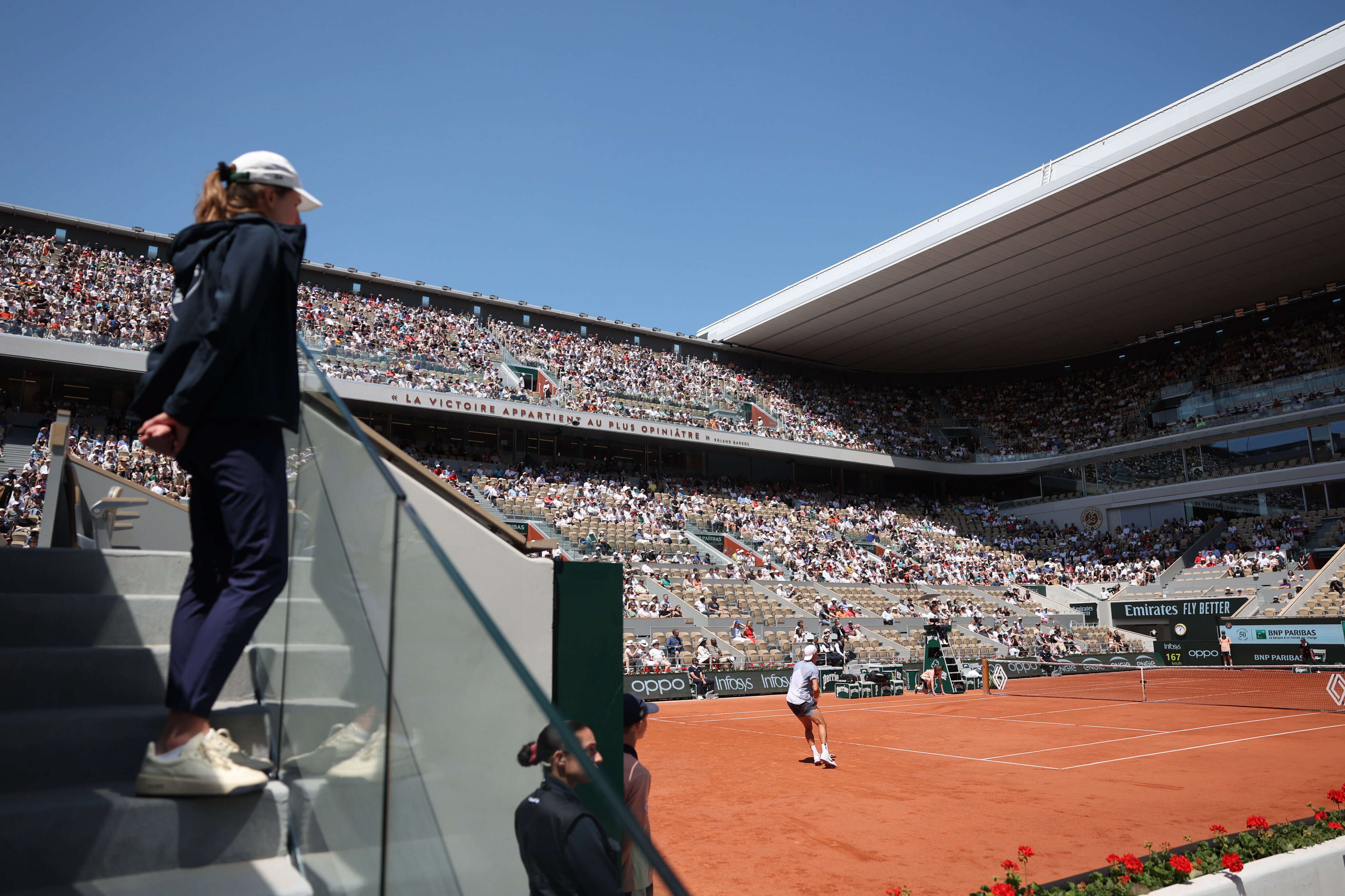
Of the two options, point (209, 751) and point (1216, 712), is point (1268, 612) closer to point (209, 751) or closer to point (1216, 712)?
point (1216, 712)

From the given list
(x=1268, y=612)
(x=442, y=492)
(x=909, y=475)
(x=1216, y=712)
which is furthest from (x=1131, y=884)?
(x=909, y=475)

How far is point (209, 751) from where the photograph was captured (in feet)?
8.06

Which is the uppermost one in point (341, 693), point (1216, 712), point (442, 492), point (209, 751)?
point (442, 492)

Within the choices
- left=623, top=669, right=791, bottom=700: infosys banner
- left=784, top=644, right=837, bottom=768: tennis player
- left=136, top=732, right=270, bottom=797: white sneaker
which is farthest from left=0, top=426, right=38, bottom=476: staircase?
left=136, top=732, right=270, bottom=797: white sneaker

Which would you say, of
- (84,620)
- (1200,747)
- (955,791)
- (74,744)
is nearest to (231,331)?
(74,744)

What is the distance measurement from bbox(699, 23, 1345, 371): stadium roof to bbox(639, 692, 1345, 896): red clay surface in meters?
20.4

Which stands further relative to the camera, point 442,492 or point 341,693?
point 442,492

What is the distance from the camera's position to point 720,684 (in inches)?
945

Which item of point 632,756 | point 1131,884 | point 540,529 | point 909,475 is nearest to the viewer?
point 632,756

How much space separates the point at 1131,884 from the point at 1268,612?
31544mm

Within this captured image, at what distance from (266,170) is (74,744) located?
1.83 m

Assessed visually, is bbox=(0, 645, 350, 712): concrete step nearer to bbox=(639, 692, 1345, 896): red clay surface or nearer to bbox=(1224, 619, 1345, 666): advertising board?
bbox=(639, 692, 1345, 896): red clay surface

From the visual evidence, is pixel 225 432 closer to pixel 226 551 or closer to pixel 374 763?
pixel 226 551

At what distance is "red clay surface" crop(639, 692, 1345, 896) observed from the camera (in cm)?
742
